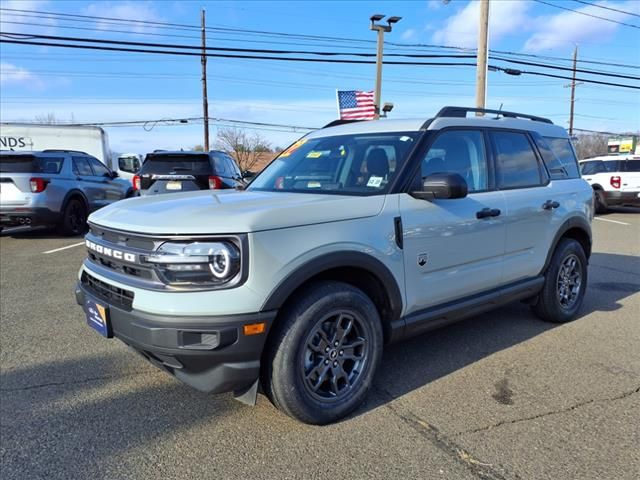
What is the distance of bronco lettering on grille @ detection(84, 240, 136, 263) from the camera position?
2842 mm

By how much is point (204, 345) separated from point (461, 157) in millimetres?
2462

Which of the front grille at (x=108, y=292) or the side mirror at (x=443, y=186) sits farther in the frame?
the side mirror at (x=443, y=186)

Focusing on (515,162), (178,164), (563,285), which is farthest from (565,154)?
(178,164)

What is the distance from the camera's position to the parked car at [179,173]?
33.0 feet

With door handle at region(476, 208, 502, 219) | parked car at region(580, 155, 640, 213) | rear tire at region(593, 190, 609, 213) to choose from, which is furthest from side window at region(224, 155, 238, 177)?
rear tire at region(593, 190, 609, 213)

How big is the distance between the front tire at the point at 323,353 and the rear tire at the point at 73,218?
29.6 feet

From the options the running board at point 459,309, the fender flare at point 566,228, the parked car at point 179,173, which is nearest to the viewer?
the running board at point 459,309

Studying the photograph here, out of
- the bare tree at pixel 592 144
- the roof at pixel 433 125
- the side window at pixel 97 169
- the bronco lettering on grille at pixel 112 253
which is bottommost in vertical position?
the bronco lettering on grille at pixel 112 253

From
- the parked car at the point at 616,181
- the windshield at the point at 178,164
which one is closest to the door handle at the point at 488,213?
the windshield at the point at 178,164

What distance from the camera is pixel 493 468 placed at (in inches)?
103

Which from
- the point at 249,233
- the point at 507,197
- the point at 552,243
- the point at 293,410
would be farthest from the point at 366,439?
the point at 552,243

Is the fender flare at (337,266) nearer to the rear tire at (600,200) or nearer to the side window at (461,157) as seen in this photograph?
the side window at (461,157)

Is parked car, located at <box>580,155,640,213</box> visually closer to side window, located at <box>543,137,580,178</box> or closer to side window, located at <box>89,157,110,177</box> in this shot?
side window, located at <box>543,137,580,178</box>

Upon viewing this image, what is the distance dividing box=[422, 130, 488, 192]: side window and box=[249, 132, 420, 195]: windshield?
20cm
